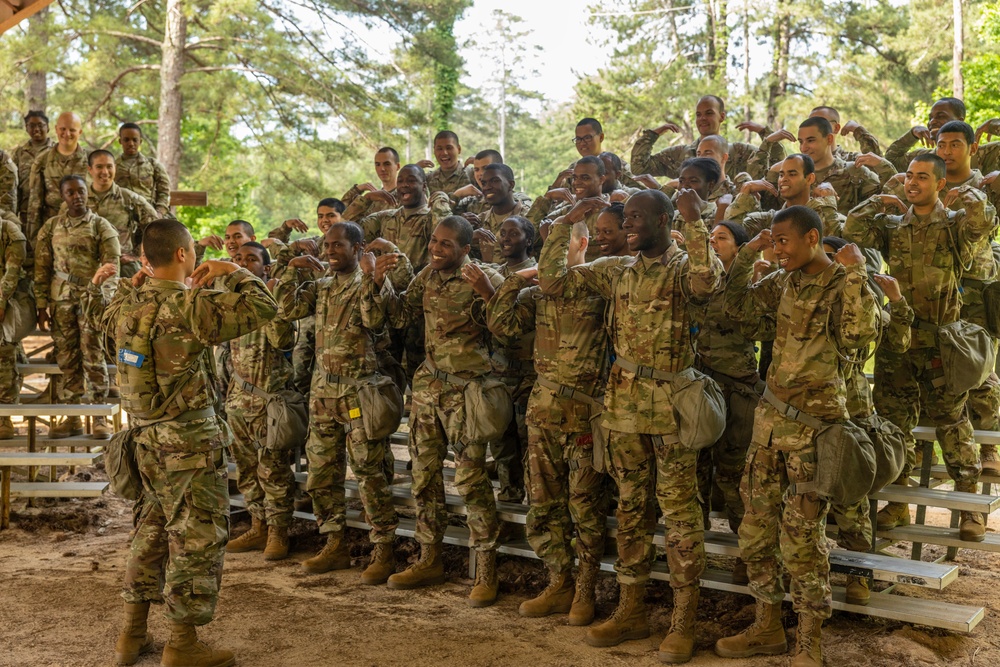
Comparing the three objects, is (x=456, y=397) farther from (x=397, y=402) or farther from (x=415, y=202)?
(x=415, y=202)

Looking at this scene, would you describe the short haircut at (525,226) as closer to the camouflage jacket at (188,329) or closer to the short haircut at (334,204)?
the camouflage jacket at (188,329)

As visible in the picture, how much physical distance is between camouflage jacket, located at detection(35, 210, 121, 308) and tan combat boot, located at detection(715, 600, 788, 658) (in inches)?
242

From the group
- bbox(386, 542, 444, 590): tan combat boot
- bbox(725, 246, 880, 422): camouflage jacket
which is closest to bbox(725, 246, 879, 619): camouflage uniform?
bbox(725, 246, 880, 422): camouflage jacket

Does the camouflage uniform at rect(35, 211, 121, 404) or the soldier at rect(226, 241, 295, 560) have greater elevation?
the camouflage uniform at rect(35, 211, 121, 404)

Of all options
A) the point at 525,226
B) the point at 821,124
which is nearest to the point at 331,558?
the point at 525,226

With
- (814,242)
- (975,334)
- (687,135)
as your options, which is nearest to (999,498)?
(975,334)

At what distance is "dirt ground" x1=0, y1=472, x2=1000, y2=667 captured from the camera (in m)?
5.15

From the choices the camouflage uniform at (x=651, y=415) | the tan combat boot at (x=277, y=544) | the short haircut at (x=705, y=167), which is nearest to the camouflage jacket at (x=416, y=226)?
the short haircut at (x=705, y=167)

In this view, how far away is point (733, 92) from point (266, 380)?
1583 cm

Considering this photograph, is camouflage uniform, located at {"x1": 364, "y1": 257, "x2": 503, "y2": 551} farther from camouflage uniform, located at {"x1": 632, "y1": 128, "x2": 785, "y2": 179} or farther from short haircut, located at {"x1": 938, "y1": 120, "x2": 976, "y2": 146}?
short haircut, located at {"x1": 938, "y1": 120, "x2": 976, "y2": 146}

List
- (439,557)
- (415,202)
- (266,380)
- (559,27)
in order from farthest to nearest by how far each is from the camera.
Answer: (559,27) → (415,202) → (266,380) → (439,557)

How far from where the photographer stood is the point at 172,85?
1666cm

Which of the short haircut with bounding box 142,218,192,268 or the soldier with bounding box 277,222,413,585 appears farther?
the soldier with bounding box 277,222,413,585

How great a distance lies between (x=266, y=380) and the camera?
7.04 meters
